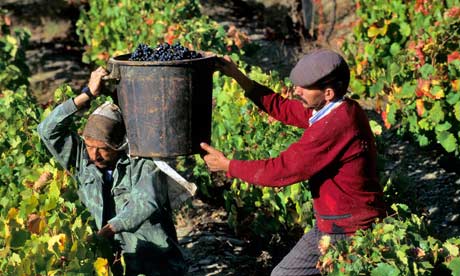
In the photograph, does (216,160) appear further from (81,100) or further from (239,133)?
(239,133)

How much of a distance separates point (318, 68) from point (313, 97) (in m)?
0.14

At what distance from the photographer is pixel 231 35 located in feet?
24.1

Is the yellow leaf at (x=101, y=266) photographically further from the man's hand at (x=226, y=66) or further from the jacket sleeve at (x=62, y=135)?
the man's hand at (x=226, y=66)

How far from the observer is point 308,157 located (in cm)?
341

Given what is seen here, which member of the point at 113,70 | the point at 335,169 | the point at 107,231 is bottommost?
the point at 107,231

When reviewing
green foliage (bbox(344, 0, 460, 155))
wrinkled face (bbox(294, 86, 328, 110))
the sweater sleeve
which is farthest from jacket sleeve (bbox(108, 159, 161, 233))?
green foliage (bbox(344, 0, 460, 155))

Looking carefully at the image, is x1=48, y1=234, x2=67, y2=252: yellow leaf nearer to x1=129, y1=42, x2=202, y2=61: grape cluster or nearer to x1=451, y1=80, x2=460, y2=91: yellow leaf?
x1=129, y1=42, x2=202, y2=61: grape cluster

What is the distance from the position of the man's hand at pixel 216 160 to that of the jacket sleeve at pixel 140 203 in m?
0.34

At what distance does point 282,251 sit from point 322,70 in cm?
239

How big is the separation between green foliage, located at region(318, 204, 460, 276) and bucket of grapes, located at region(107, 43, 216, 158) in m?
0.85

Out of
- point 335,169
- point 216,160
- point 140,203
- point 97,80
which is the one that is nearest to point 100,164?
point 140,203

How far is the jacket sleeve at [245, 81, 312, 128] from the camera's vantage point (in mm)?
4035

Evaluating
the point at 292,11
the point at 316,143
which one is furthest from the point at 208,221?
the point at 292,11

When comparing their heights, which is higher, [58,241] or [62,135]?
[62,135]
